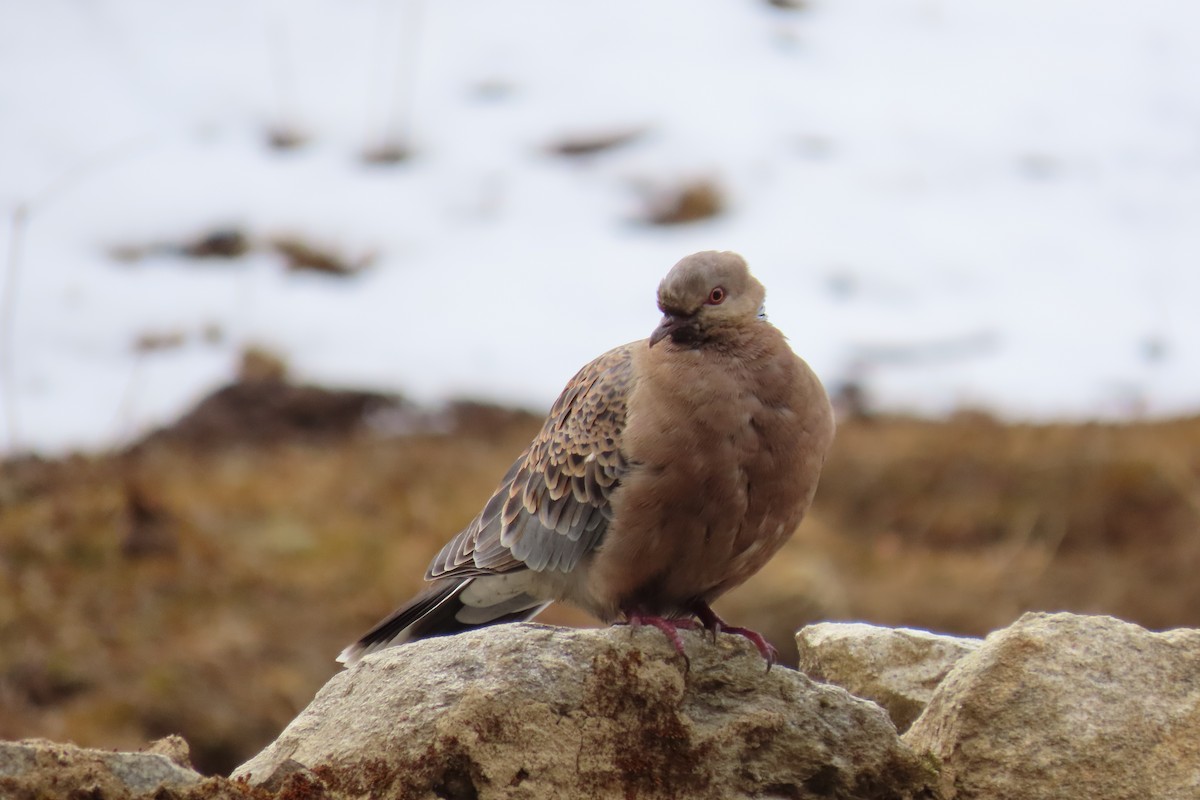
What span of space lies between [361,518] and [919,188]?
7.59 metres

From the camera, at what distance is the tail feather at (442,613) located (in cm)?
501

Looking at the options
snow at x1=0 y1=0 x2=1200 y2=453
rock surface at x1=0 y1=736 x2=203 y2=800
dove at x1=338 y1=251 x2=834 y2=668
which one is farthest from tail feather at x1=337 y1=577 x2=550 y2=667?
snow at x1=0 y1=0 x2=1200 y2=453

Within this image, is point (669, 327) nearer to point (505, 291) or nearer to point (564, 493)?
point (564, 493)

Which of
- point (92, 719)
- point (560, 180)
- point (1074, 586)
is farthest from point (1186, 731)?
point (560, 180)

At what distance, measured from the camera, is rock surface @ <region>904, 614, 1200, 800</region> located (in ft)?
12.4

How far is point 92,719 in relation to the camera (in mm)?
7344

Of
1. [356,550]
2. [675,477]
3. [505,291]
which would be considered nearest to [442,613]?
[675,477]

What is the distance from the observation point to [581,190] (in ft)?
46.8

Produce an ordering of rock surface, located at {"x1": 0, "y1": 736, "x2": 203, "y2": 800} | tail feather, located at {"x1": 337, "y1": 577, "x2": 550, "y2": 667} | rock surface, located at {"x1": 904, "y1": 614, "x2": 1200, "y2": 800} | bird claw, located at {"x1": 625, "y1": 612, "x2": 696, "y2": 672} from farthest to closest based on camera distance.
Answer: tail feather, located at {"x1": 337, "y1": 577, "x2": 550, "y2": 667} → bird claw, located at {"x1": 625, "y1": 612, "x2": 696, "y2": 672} → rock surface, located at {"x1": 904, "y1": 614, "x2": 1200, "y2": 800} → rock surface, located at {"x1": 0, "y1": 736, "x2": 203, "y2": 800}

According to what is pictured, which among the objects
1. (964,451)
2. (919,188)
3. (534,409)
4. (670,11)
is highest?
(670,11)

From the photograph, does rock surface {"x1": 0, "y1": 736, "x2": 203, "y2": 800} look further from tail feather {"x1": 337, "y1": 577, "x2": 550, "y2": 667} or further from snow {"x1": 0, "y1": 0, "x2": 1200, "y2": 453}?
snow {"x1": 0, "y1": 0, "x2": 1200, "y2": 453}

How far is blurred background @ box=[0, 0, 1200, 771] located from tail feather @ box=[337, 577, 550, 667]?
103 inches

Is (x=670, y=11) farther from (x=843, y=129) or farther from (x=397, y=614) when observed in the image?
(x=397, y=614)

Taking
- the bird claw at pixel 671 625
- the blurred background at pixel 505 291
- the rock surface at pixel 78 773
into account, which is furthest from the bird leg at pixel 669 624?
the blurred background at pixel 505 291
